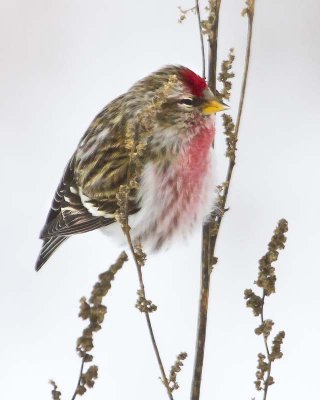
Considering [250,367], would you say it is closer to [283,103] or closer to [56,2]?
[283,103]

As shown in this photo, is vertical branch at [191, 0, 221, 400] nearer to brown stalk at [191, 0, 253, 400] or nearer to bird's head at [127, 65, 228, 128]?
brown stalk at [191, 0, 253, 400]

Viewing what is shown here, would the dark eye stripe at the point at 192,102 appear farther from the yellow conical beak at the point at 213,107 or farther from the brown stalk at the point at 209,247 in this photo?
the brown stalk at the point at 209,247

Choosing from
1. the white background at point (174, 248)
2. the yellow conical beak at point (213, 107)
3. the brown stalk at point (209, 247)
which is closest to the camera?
the brown stalk at point (209, 247)

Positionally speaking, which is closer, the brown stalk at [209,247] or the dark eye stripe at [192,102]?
the brown stalk at [209,247]

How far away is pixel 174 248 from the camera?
2705mm

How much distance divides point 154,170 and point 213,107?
0.83 ft

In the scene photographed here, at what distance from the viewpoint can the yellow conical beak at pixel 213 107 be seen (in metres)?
1.61

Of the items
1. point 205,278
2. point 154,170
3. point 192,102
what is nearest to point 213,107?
point 192,102

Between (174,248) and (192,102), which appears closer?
(192,102)

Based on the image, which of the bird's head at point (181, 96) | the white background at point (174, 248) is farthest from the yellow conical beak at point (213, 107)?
the white background at point (174, 248)

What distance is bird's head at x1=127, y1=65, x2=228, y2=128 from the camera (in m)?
1.67

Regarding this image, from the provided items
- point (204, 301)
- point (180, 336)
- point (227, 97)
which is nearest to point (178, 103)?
point (227, 97)

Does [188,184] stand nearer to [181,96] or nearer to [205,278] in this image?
[181,96]

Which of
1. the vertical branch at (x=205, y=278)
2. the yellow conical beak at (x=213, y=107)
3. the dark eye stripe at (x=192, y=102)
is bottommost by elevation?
the vertical branch at (x=205, y=278)
